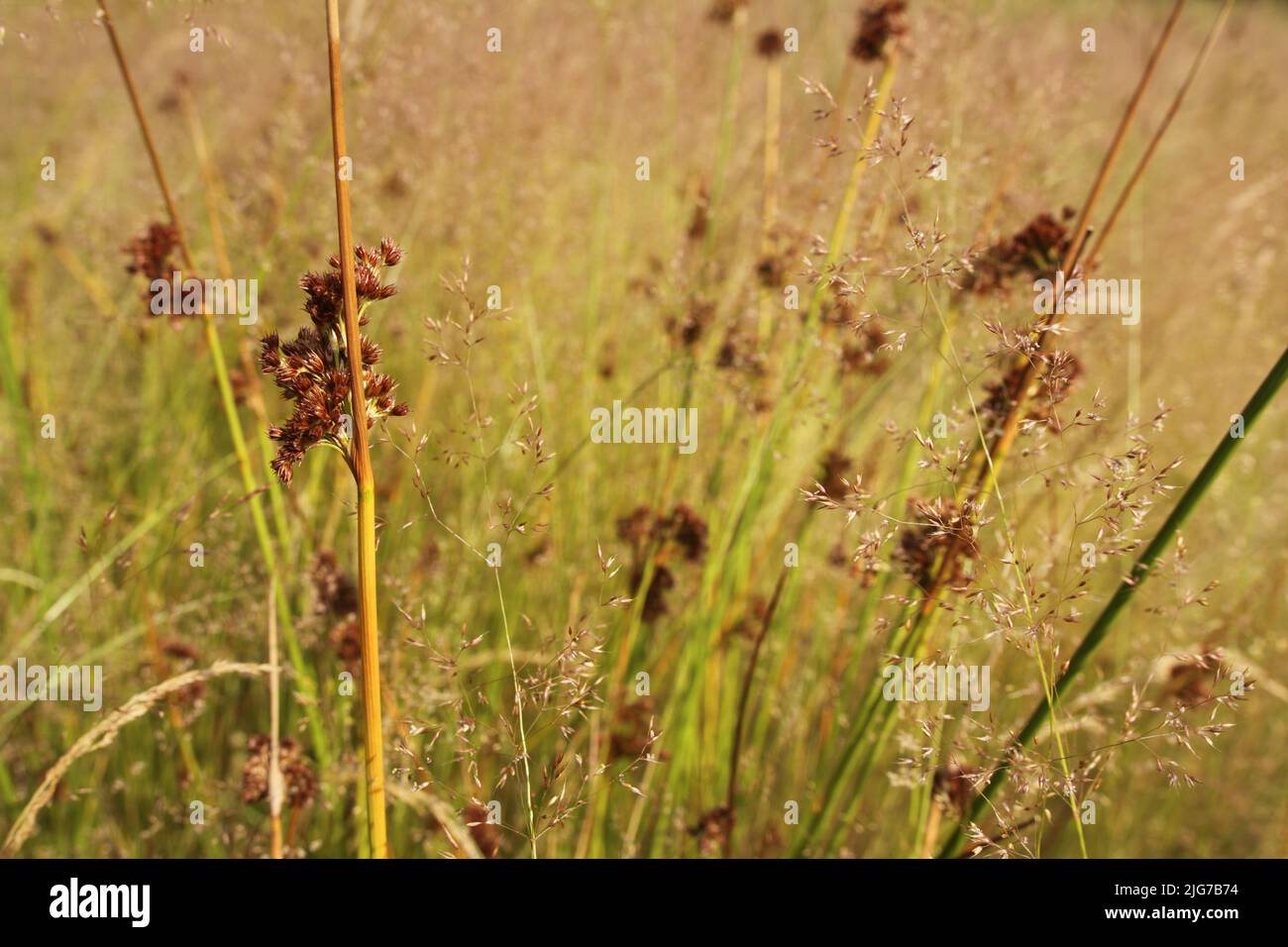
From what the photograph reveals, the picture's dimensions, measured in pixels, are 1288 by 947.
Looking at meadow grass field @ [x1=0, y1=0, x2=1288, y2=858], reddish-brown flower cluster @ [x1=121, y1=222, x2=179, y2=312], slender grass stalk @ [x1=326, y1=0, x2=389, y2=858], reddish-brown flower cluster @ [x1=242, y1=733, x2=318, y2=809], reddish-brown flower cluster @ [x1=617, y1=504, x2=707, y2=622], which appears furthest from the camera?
reddish-brown flower cluster @ [x1=617, y1=504, x2=707, y2=622]

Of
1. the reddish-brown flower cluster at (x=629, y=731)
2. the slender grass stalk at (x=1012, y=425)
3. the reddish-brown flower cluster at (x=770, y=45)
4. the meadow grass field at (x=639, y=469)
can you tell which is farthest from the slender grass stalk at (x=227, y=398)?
the reddish-brown flower cluster at (x=770, y=45)

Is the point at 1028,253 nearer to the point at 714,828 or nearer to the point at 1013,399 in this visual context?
the point at 1013,399

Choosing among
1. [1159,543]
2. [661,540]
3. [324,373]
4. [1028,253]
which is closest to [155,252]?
[324,373]

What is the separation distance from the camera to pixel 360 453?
76 cm

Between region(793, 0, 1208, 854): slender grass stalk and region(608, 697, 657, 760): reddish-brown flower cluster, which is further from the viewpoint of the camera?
region(608, 697, 657, 760): reddish-brown flower cluster

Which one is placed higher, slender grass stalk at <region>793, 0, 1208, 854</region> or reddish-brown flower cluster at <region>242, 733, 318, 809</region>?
slender grass stalk at <region>793, 0, 1208, 854</region>

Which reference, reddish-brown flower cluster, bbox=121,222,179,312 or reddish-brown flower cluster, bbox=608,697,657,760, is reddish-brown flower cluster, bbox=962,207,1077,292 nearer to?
reddish-brown flower cluster, bbox=608,697,657,760

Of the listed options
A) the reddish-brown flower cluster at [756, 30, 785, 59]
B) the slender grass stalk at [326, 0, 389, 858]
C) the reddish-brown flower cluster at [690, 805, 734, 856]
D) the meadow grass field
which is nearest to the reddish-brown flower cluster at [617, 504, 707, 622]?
the meadow grass field

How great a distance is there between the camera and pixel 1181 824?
220 cm

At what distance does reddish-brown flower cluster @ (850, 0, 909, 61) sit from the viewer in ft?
4.99

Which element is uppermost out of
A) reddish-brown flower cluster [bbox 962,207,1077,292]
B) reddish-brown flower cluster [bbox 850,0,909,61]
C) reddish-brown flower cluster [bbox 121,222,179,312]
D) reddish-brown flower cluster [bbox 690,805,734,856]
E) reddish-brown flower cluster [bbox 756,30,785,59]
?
reddish-brown flower cluster [bbox 756,30,785,59]
